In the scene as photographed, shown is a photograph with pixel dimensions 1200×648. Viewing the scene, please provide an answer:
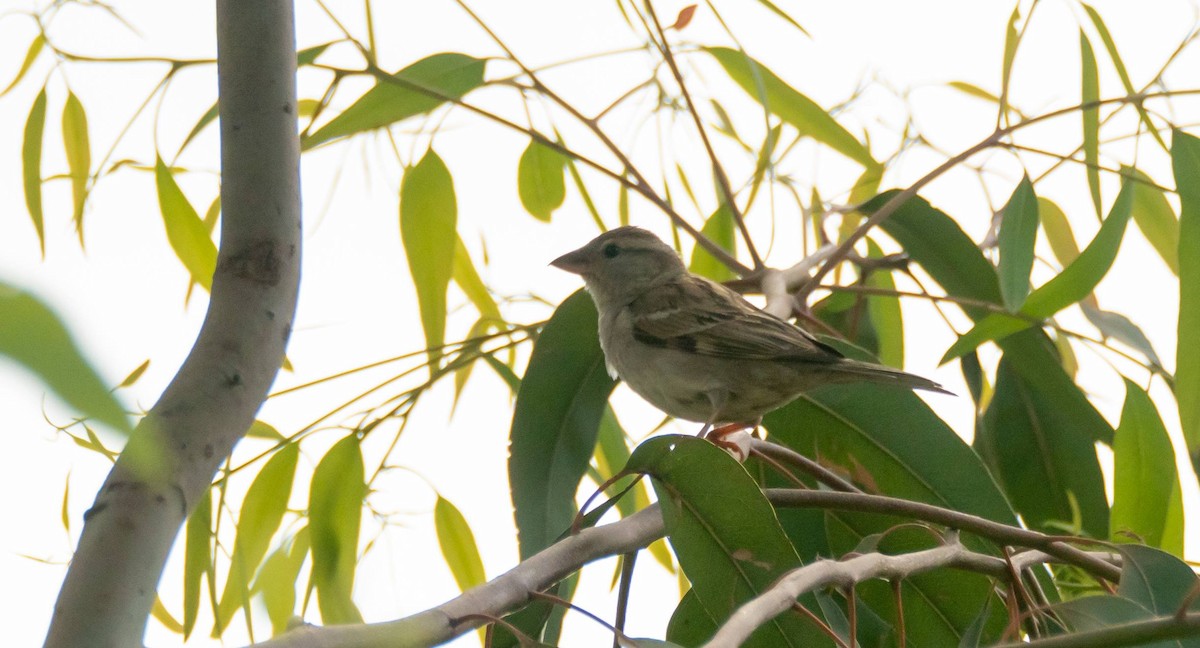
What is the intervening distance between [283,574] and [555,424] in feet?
2.61

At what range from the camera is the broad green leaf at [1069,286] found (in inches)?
80.0

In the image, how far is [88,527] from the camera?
773 mm

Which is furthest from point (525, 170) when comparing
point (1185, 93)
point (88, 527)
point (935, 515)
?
point (88, 527)

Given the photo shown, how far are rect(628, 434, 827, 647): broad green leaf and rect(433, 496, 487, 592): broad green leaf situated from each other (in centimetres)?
104

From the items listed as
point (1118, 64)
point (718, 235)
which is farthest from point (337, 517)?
point (1118, 64)

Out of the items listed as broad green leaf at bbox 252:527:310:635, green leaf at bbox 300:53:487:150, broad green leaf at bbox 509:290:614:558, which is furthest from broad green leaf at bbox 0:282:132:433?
broad green leaf at bbox 252:527:310:635

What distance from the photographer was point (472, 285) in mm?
2854

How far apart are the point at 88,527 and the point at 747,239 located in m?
1.77

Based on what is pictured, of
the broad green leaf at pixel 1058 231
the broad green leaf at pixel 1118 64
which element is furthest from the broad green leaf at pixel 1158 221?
the broad green leaf at pixel 1118 64

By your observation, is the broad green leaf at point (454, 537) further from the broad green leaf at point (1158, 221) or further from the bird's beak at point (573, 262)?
the broad green leaf at point (1158, 221)

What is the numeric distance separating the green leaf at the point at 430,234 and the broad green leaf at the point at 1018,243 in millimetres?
1119

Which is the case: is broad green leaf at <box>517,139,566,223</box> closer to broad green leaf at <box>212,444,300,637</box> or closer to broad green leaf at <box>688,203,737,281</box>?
broad green leaf at <box>688,203,737,281</box>

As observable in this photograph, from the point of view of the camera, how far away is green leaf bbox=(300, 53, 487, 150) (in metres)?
2.23

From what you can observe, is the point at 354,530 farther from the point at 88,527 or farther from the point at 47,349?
the point at 47,349
